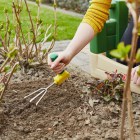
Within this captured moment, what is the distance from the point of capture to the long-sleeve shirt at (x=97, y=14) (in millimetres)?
1944

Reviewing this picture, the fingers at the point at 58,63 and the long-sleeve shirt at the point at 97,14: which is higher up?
the long-sleeve shirt at the point at 97,14

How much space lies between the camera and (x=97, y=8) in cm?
197

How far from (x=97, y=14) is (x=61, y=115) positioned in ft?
1.82

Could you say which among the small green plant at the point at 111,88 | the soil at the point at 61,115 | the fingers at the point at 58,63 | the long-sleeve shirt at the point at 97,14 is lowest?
the soil at the point at 61,115

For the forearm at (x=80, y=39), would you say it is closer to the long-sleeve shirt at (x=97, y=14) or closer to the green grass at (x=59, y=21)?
the long-sleeve shirt at (x=97, y=14)

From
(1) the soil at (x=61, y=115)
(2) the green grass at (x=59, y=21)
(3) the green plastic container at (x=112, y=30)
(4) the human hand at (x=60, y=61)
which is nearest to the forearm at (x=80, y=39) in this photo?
(4) the human hand at (x=60, y=61)

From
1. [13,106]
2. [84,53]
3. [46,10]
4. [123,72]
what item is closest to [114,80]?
[123,72]

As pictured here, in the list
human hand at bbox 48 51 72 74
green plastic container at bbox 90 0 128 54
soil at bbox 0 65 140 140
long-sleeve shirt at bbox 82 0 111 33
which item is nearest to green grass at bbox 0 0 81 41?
green plastic container at bbox 90 0 128 54

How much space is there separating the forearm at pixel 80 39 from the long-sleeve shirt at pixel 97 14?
0.11 ft

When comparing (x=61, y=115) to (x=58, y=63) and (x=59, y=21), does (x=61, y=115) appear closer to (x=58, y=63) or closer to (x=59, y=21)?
(x=58, y=63)

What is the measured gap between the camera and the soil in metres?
1.88

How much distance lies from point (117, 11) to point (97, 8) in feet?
2.65

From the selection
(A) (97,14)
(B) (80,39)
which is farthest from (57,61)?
(A) (97,14)

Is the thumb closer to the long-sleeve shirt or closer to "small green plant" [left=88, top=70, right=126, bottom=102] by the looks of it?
the long-sleeve shirt
